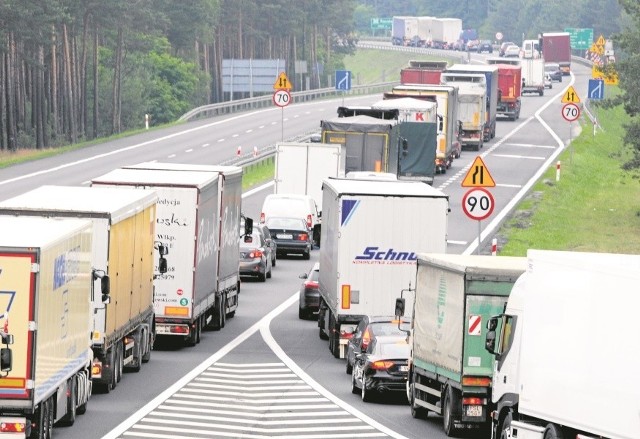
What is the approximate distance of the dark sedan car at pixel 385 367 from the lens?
1075 inches

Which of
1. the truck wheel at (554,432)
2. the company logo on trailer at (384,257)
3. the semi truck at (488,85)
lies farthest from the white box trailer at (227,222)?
the semi truck at (488,85)

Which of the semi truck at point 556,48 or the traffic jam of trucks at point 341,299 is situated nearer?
the traffic jam of trucks at point 341,299

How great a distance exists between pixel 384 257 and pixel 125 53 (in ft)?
333

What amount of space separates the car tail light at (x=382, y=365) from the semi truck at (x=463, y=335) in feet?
6.47

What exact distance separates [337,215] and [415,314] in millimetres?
6608

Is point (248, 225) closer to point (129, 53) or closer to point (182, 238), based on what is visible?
point (182, 238)

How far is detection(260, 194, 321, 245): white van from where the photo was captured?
172 feet

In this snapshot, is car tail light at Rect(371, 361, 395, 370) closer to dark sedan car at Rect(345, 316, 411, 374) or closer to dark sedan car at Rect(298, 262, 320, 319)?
dark sedan car at Rect(345, 316, 411, 374)

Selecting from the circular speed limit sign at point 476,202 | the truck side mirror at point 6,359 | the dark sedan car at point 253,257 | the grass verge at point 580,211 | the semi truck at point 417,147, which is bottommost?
the grass verge at point 580,211

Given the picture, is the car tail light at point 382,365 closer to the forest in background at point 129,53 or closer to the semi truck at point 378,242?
the semi truck at point 378,242

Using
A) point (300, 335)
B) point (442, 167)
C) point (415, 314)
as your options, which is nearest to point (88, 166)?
point (442, 167)

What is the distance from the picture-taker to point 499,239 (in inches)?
2088

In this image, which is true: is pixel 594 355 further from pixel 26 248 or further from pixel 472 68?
pixel 472 68

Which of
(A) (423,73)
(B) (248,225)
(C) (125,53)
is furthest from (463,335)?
(C) (125,53)
